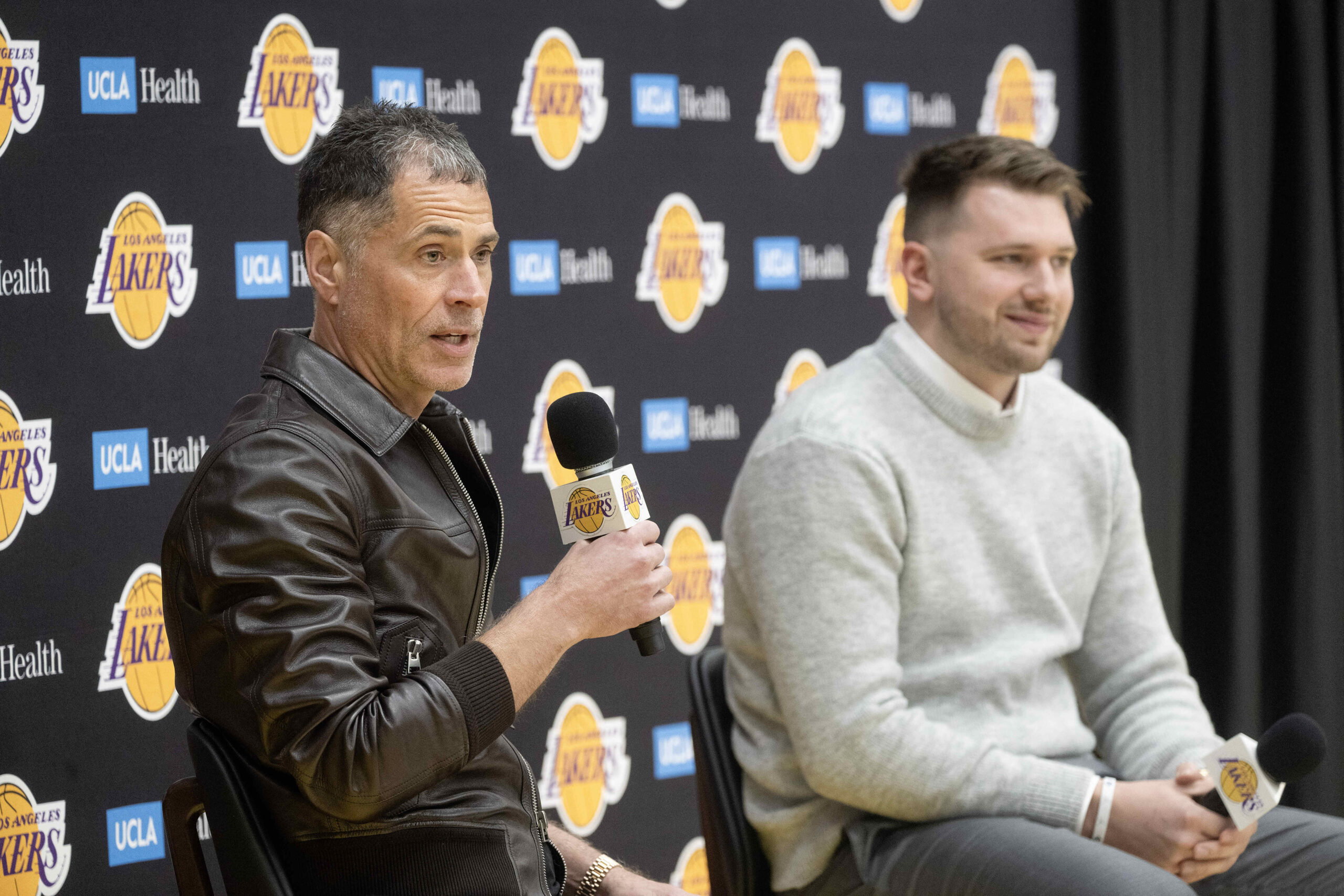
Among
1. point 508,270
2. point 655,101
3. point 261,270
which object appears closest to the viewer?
point 261,270

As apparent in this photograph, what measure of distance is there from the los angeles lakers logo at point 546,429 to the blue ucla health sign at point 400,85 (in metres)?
0.64

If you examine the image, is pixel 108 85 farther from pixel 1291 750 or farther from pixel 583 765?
pixel 1291 750

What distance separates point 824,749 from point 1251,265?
93.3 inches

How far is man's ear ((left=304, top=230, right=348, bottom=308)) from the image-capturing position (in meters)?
1.48

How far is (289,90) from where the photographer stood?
2.49m

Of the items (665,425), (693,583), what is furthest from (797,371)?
(693,583)

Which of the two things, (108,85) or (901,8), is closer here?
(108,85)

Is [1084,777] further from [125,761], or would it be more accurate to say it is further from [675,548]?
[125,761]

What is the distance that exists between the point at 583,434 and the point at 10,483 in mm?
1373

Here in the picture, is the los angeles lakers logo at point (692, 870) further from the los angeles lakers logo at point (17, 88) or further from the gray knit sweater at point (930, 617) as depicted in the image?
the los angeles lakers logo at point (17, 88)

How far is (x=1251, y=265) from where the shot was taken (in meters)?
3.48

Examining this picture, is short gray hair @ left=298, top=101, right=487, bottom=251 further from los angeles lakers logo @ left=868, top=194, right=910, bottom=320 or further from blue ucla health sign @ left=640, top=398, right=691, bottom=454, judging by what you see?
los angeles lakers logo @ left=868, top=194, right=910, bottom=320

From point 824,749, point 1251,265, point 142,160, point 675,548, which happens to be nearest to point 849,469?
point 824,749

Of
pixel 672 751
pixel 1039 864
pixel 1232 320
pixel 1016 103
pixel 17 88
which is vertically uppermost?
pixel 1016 103
